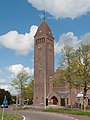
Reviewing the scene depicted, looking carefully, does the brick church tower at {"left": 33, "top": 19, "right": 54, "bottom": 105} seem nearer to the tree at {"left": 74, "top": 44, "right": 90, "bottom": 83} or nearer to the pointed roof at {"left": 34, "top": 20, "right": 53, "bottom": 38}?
the pointed roof at {"left": 34, "top": 20, "right": 53, "bottom": 38}

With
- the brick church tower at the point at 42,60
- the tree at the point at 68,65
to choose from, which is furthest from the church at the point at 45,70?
the tree at the point at 68,65

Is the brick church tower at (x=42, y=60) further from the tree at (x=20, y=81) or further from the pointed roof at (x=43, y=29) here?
the tree at (x=20, y=81)

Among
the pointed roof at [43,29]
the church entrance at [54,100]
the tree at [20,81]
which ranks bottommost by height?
the church entrance at [54,100]

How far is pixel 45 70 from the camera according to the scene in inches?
2955

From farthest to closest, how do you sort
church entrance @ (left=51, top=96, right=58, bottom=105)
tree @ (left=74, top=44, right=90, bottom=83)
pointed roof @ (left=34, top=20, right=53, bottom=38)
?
1. pointed roof @ (left=34, top=20, right=53, bottom=38)
2. church entrance @ (left=51, top=96, right=58, bottom=105)
3. tree @ (left=74, top=44, right=90, bottom=83)

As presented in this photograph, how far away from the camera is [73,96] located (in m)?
71.8

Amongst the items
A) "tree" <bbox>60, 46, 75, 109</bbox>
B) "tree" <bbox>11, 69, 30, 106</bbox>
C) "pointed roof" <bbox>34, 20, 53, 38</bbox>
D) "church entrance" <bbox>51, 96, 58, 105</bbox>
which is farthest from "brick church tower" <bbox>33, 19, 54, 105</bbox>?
"tree" <bbox>60, 46, 75, 109</bbox>

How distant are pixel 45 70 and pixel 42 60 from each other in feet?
12.1

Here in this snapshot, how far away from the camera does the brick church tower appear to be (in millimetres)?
75688

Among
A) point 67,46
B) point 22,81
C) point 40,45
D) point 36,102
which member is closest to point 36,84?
point 36,102

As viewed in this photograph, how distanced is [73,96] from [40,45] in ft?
64.7

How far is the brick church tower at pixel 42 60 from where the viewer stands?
248ft

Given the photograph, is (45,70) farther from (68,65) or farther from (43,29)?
(68,65)

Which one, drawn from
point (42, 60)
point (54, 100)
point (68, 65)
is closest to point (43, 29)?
point (42, 60)
